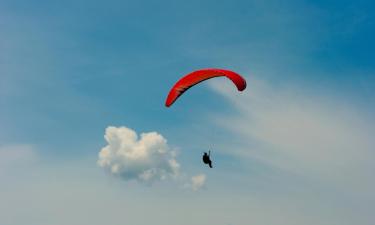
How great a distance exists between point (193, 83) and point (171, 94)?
194 cm

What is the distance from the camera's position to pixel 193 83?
137ft

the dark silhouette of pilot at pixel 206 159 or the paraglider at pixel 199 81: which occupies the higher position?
the paraglider at pixel 199 81

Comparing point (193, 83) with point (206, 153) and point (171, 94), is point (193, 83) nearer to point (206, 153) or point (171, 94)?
point (171, 94)

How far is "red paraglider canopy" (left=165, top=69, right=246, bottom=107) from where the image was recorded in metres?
40.0

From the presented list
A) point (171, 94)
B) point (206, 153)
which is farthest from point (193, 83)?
point (206, 153)

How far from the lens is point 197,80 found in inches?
1629

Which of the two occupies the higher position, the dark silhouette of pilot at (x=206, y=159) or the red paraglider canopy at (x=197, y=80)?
the red paraglider canopy at (x=197, y=80)

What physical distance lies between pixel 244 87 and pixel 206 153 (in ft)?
19.1

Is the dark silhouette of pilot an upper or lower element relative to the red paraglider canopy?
lower

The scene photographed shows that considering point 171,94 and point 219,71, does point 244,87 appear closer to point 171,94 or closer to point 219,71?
point 219,71

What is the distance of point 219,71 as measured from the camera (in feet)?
134

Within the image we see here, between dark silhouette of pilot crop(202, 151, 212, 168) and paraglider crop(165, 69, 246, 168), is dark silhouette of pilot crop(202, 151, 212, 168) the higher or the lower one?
the lower one

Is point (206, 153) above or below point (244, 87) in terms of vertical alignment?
below

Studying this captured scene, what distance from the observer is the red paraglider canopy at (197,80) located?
40031 mm
